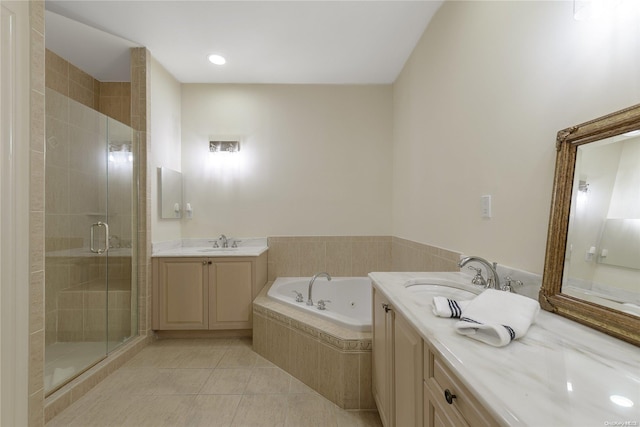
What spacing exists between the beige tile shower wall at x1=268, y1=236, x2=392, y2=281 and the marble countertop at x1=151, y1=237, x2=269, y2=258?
204mm

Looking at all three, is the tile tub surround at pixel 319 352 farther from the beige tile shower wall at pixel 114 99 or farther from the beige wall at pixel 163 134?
the beige tile shower wall at pixel 114 99

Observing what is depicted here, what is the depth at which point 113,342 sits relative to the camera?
96.7 inches

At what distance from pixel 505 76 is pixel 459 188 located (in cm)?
67

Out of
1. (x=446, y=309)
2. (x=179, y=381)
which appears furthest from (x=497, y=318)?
(x=179, y=381)

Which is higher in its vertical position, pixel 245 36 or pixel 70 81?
pixel 245 36

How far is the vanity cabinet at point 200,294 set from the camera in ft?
9.22

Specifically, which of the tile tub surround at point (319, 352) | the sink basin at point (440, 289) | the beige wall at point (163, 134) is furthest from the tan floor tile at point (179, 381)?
the sink basin at point (440, 289)

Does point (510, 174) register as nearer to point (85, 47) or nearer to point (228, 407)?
point (228, 407)

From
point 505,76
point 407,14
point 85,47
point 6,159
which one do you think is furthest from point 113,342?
point 407,14

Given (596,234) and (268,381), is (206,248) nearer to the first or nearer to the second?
(268,381)

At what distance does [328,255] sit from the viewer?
11.3 feet

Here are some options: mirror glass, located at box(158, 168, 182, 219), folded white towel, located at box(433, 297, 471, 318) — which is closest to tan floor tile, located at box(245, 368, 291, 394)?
folded white towel, located at box(433, 297, 471, 318)

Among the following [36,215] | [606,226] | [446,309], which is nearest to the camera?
[606,226]

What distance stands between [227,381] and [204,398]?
0.73 ft
